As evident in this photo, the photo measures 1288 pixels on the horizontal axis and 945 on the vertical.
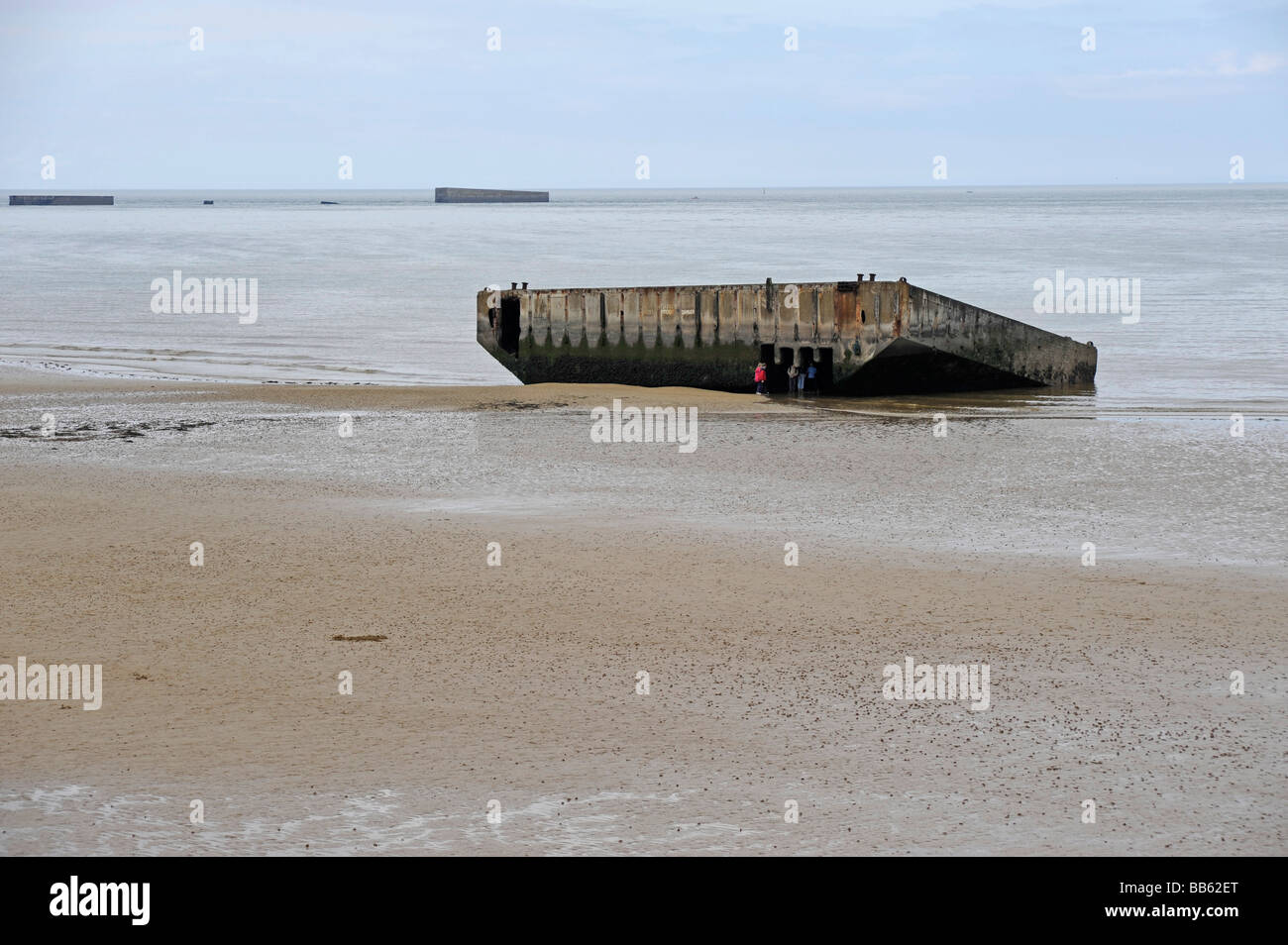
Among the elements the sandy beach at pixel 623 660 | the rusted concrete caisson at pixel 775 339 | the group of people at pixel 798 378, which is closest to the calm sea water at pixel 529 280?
the rusted concrete caisson at pixel 775 339

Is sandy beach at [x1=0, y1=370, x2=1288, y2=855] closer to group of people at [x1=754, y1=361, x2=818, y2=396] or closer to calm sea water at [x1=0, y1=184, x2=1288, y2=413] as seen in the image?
group of people at [x1=754, y1=361, x2=818, y2=396]

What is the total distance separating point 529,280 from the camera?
7519 cm

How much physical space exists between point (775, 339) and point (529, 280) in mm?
48064

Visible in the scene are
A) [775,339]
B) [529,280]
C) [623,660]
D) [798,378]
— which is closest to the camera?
[623,660]

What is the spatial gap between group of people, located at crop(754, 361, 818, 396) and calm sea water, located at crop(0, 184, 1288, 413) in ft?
13.6

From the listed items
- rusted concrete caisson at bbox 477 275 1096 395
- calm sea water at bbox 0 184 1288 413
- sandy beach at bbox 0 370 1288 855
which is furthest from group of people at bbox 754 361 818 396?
sandy beach at bbox 0 370 1288 855

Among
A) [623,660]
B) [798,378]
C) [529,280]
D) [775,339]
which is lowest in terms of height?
[623,660]

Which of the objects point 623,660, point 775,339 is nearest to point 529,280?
point 775,339

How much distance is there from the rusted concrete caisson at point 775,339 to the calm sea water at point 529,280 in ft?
4.32

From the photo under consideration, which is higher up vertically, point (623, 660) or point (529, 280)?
point (529, 280)

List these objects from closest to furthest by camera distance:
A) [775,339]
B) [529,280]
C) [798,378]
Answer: [798,378], [775,339], [529,280]

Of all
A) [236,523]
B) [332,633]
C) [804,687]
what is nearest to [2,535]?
[236,523]

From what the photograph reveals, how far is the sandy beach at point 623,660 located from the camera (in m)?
7.58

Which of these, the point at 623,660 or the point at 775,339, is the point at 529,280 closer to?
the point at 775,339
